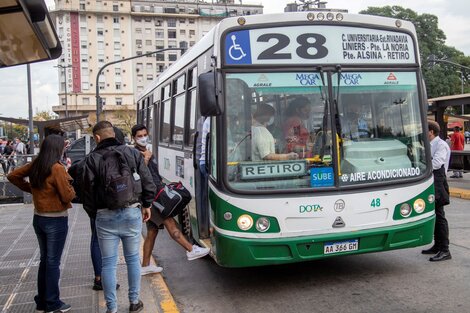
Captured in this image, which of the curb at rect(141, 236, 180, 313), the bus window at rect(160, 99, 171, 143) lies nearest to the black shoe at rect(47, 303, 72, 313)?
the curb at rect(141, 236, 180, 313)

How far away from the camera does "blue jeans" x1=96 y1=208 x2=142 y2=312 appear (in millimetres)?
4191

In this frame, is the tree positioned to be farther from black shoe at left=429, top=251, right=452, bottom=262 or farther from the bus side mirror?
the bus side mirror

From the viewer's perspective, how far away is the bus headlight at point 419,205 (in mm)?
5316

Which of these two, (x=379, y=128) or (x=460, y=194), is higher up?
(x=379, y=128)

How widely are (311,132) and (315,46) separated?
911mm

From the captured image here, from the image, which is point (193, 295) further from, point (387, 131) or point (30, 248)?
point (30, 248)

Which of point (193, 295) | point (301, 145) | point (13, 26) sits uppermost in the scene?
point (13, 26)

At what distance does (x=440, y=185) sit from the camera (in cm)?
607

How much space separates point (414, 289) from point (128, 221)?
10.1 feet

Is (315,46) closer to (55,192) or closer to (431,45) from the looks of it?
(55,192)

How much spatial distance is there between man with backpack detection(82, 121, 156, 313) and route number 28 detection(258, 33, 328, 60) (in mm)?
1755

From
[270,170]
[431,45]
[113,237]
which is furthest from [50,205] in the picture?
[431,45]

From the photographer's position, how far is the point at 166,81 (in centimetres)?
880

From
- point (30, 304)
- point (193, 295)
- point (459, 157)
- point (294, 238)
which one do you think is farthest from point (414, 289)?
point (459, 157)
